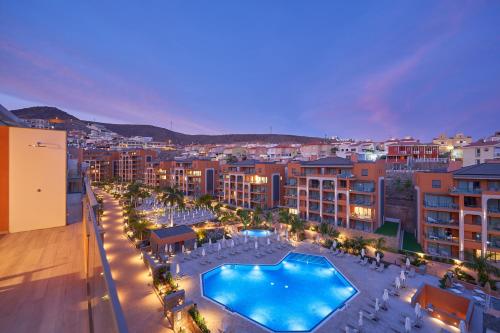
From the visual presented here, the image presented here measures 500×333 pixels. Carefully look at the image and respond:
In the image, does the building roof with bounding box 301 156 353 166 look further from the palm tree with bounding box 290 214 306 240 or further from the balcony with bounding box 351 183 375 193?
the palm tree with bounding box 290 214 306 240

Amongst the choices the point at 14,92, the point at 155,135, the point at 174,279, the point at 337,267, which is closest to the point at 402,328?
the point at 337,267

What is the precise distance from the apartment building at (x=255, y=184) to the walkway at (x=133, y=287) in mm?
23026

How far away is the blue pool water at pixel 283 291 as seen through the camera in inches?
666

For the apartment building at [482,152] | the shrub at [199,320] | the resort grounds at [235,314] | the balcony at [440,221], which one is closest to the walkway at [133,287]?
the resort grounds at [235,314]

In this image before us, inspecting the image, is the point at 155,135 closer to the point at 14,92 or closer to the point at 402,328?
the point at 14,92

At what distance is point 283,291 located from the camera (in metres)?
20.5

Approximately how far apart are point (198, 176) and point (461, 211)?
48.2 m

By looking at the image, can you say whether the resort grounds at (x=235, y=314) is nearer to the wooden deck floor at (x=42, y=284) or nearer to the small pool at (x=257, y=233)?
the small pool at (x=257, y=233)

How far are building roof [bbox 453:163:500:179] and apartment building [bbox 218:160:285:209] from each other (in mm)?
27301

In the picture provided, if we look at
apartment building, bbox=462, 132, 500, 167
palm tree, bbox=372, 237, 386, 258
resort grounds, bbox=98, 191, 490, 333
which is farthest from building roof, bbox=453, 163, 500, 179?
apartment building, bbox=462, 132, 500, 167

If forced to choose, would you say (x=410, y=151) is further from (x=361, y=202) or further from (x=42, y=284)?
(x=42, y=284)

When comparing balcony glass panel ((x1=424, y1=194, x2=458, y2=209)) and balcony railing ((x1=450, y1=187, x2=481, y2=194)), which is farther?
balcony glass panel ((x1=424, y1=194, x2=458, y2=209))

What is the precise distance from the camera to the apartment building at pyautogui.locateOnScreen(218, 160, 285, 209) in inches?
1788

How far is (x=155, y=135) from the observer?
176 m
